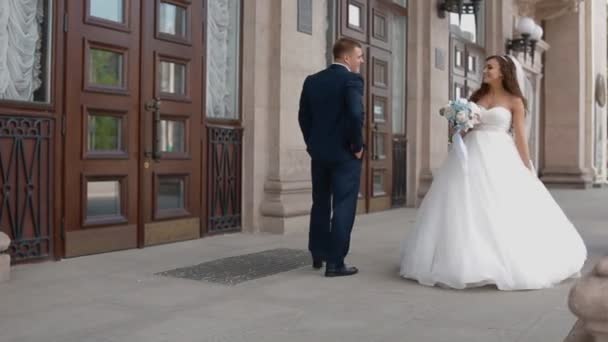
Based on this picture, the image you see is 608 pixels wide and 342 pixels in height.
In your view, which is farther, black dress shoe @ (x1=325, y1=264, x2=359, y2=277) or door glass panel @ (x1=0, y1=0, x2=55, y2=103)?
door glass panel @ (x1=0, y1=0, x2=55, y2=103)

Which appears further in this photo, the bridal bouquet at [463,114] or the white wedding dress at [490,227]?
the bridal bouquet at [463,114]

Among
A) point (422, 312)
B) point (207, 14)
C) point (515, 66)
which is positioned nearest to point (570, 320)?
point (422, 312)

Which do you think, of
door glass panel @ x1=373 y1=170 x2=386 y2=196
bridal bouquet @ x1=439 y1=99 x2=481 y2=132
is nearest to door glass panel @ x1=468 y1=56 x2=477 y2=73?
door glass panel @ x1=373 y1=170 x2=386 y2=196

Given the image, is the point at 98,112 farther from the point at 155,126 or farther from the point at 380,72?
the point at 380,72

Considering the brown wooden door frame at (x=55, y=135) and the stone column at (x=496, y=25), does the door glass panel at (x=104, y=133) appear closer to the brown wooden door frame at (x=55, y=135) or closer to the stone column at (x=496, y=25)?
the brown wooden door frame at (x=55, y=135)

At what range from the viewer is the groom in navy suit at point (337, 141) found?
5.50 meters

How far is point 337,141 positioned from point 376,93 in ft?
18.5

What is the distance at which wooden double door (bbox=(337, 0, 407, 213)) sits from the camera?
10625mm

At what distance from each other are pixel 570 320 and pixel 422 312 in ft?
2.82

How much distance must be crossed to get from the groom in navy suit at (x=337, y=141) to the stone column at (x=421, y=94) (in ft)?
21.5

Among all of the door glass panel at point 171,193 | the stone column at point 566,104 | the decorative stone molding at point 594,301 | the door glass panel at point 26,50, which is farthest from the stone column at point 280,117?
the stone column at point 566,104

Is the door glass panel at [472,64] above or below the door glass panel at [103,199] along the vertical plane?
above

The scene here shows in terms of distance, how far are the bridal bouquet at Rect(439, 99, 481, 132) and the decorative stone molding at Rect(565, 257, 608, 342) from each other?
320 cm

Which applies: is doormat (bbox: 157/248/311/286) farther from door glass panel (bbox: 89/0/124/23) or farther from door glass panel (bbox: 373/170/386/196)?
door glass panel (bbox: 373/170/386/196)
